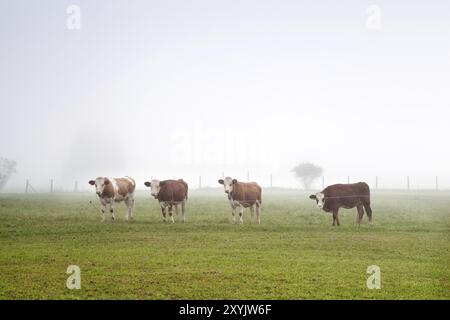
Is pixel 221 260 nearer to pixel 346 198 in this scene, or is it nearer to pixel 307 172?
pixel 346 198

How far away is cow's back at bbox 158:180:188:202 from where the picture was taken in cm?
2684

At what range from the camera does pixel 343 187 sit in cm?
2611

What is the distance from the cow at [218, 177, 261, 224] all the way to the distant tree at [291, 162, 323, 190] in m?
110

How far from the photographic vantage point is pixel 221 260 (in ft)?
45.9

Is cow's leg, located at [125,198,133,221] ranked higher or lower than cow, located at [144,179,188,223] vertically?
lower

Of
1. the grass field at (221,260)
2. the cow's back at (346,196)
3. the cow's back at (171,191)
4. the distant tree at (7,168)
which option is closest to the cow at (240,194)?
the grass field at (221,260)

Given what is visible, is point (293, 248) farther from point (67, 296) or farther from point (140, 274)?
point (67, 296)

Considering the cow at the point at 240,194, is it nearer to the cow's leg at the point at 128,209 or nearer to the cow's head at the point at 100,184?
the cow's leg at the point at 128,209

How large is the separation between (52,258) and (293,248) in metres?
8.91

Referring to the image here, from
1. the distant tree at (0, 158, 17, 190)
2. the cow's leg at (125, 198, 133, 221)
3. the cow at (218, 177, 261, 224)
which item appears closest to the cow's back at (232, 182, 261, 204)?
the cow at (218, 177, 261, 224)

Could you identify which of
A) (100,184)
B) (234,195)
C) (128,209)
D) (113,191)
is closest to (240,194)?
(234,195)

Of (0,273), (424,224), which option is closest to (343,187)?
(424,224)

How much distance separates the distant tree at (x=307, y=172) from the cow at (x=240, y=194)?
110 metres

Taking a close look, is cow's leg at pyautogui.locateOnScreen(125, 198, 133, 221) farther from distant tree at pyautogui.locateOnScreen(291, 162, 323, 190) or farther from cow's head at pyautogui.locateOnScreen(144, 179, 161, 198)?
distant tree at pyautogui.locateOnScreen(291, 162, 323, 190)
